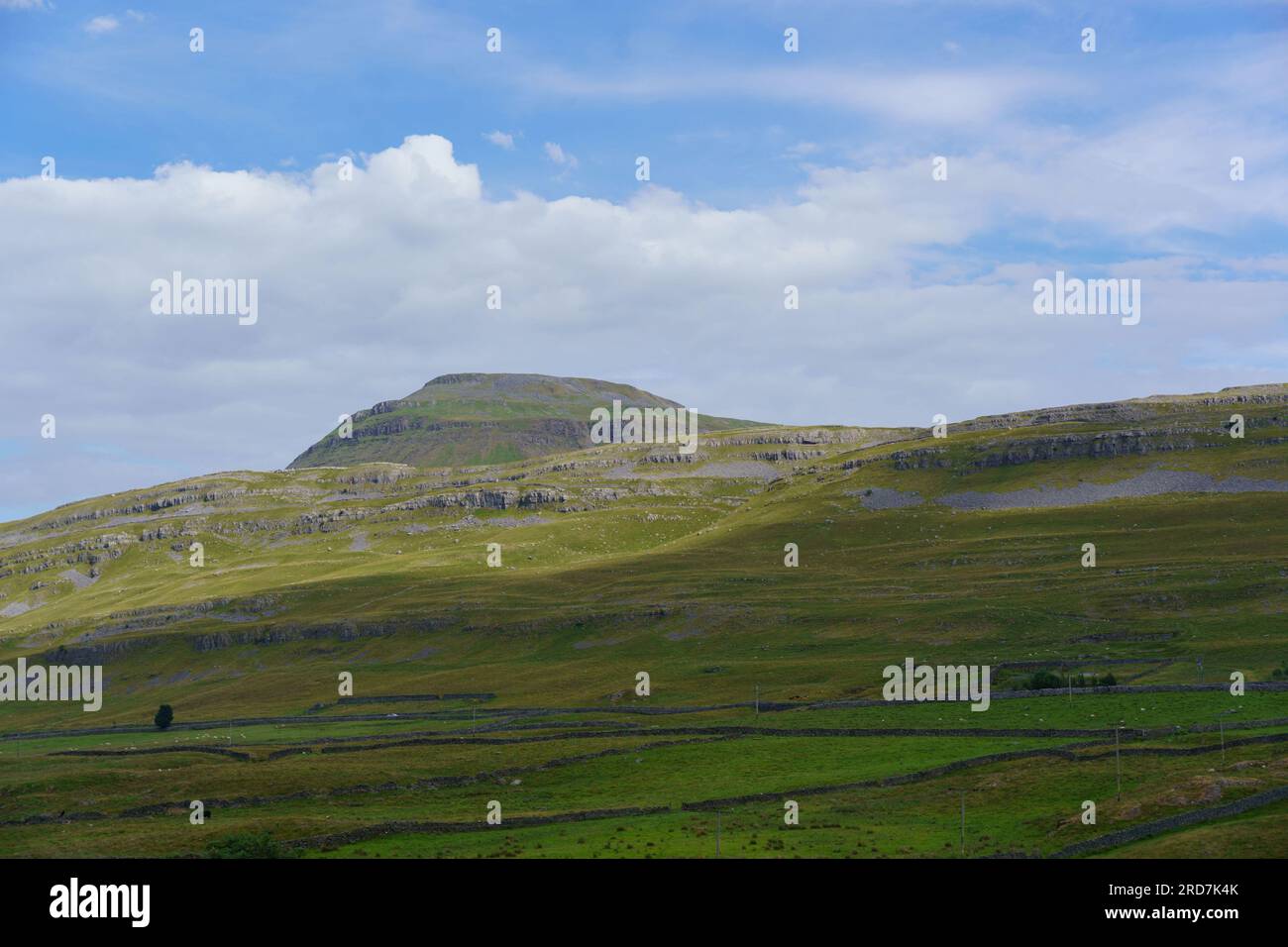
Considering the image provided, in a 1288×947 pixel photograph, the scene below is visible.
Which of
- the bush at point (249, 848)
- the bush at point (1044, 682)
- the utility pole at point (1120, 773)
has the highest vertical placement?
the bush at point (1044, 682)

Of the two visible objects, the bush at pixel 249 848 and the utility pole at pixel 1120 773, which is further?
the utility pole at pixel 1120 773

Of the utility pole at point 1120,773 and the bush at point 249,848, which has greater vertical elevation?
the utility pole at point 1120,773

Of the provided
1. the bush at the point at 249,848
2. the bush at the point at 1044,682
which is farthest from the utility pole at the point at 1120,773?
the bush at the point at 249,848

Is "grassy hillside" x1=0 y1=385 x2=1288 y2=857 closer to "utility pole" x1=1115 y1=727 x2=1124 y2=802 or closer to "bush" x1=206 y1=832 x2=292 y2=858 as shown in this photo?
"utility pole" x1=1115 y1=727 x2=1124 y2=802

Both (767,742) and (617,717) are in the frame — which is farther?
(617,717)

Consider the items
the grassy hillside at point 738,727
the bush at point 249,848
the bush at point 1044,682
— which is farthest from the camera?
the bush at point 1044,682

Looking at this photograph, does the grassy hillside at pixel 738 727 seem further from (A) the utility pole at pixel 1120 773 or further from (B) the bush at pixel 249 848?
(B) the bush at pixel 249 848

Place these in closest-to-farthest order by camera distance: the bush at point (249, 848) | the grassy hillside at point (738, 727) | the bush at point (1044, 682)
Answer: the bush at point (249, 848)
the grassy hillside at point (738, 727)
the bush at point (1044, 682)

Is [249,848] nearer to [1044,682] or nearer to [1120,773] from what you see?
[1120,773]

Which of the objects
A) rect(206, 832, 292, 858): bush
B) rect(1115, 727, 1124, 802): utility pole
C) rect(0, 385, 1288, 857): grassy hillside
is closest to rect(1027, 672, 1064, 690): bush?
rect(0, 385, 1288, 857): grassy hillside
